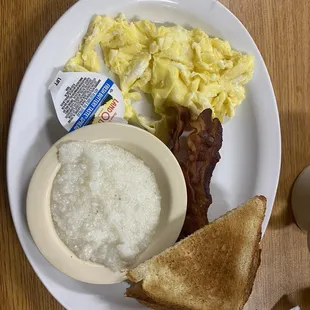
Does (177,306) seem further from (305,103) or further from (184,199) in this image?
(305,103)

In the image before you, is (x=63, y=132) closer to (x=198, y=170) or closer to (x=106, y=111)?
(x=106, y=111)

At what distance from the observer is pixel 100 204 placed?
1161 millimetres

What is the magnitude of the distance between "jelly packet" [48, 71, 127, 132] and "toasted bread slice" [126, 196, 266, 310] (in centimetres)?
36

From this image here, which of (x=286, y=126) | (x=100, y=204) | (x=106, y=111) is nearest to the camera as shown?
(x=100, y=204)

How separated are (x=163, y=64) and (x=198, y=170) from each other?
0.28 m

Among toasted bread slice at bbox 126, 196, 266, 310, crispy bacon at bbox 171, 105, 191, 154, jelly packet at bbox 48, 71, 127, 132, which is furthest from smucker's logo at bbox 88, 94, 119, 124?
toasted bread slice at bbox 126, 196, 266, 310

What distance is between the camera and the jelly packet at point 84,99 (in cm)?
123

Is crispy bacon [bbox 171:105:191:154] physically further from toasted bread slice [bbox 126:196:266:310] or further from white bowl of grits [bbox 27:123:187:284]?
toasted bread slice [bbox 126:196:266:310]

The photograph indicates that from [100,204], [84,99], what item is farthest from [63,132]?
[100,204]

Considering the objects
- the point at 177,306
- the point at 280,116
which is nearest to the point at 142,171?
the point at 177,306

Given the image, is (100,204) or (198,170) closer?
(100,204)

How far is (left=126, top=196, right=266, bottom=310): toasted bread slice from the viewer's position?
1206mm

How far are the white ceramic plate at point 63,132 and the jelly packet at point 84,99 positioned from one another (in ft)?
0.12

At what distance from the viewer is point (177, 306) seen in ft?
4.13
